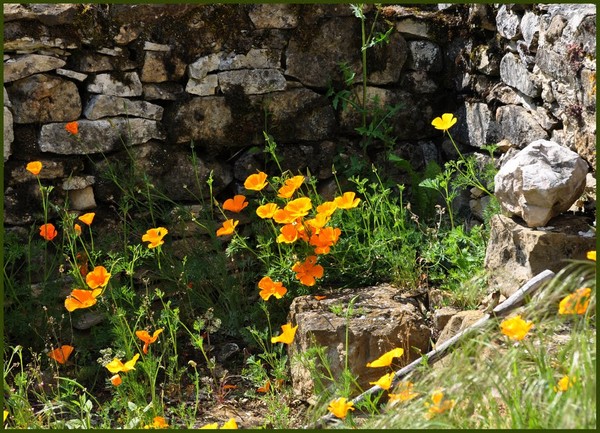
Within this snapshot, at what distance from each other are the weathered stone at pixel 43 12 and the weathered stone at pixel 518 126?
7.43ft

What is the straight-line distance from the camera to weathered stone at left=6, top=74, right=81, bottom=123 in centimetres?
453

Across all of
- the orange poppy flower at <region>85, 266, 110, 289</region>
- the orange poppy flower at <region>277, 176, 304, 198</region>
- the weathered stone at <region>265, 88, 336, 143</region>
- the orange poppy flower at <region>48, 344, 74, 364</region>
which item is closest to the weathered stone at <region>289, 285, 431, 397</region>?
the orange poppy flower at <region>277, 176, 304, 198</region>

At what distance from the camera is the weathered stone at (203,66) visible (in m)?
4.77

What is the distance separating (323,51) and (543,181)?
1839mm

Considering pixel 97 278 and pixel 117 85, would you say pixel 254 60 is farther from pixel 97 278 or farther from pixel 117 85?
pixel 97 278

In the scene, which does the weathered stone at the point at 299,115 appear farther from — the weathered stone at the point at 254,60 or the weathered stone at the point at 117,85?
the weathered stone at the point at 117,85

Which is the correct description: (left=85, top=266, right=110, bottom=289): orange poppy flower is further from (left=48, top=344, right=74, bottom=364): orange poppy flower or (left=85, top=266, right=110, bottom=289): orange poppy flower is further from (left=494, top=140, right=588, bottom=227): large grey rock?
(left=494, top=140, right=588, bottom=227): large grey rock

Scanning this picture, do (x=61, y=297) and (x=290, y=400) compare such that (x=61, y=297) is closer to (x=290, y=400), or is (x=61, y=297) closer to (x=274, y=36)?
(x=290, y=400)

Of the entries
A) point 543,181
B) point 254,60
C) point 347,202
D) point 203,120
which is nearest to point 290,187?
point 347,202

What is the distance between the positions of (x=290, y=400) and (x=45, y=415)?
102cm

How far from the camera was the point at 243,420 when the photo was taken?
368 centimetres

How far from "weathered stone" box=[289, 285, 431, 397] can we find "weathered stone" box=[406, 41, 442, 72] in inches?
68.1

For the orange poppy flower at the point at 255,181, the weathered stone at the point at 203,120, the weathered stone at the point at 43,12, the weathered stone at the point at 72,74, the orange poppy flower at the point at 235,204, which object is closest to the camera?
the orange poppy flower at the point at 255,181

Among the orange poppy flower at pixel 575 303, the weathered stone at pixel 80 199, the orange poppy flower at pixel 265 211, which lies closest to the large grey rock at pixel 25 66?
the weathered stone at pixel 80 199
